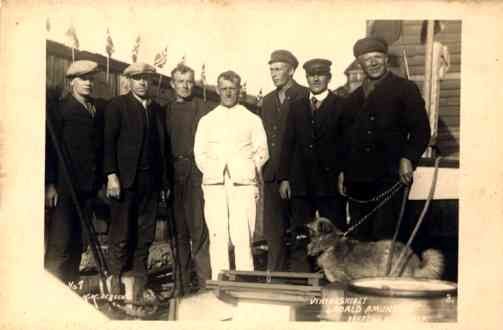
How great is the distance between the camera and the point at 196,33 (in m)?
4.82

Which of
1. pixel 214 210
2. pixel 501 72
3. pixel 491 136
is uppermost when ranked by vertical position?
pixel 501 72

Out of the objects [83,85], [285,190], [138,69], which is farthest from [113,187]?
[285,190]

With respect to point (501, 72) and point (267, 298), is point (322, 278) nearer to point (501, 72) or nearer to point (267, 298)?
point (267, 298)

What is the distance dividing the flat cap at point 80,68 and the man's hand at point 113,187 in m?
0.75

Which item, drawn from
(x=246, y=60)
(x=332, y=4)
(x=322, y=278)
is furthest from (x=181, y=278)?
(x=332, y=4)

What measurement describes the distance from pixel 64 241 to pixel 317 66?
7.18 feet

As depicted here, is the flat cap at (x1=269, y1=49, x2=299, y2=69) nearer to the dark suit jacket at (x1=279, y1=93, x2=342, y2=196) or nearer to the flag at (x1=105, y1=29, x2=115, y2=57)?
the dark suit jacket at (x1=279, y1=93, x2=342, y2=196)

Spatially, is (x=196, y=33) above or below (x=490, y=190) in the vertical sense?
above

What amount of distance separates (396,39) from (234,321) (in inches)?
91.1

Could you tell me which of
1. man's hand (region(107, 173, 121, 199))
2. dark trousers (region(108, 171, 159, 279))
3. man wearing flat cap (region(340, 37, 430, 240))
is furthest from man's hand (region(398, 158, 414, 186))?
man's hand (region(107, 173, 121, 199))

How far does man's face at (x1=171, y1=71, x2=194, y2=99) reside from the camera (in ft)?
16.0

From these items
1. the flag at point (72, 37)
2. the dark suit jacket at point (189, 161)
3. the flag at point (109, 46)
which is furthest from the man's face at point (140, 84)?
the flag at point (72, 37)

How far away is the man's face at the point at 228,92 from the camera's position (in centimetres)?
487

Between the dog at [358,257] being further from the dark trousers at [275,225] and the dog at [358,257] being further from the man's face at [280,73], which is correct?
the man's face at [280,73]
